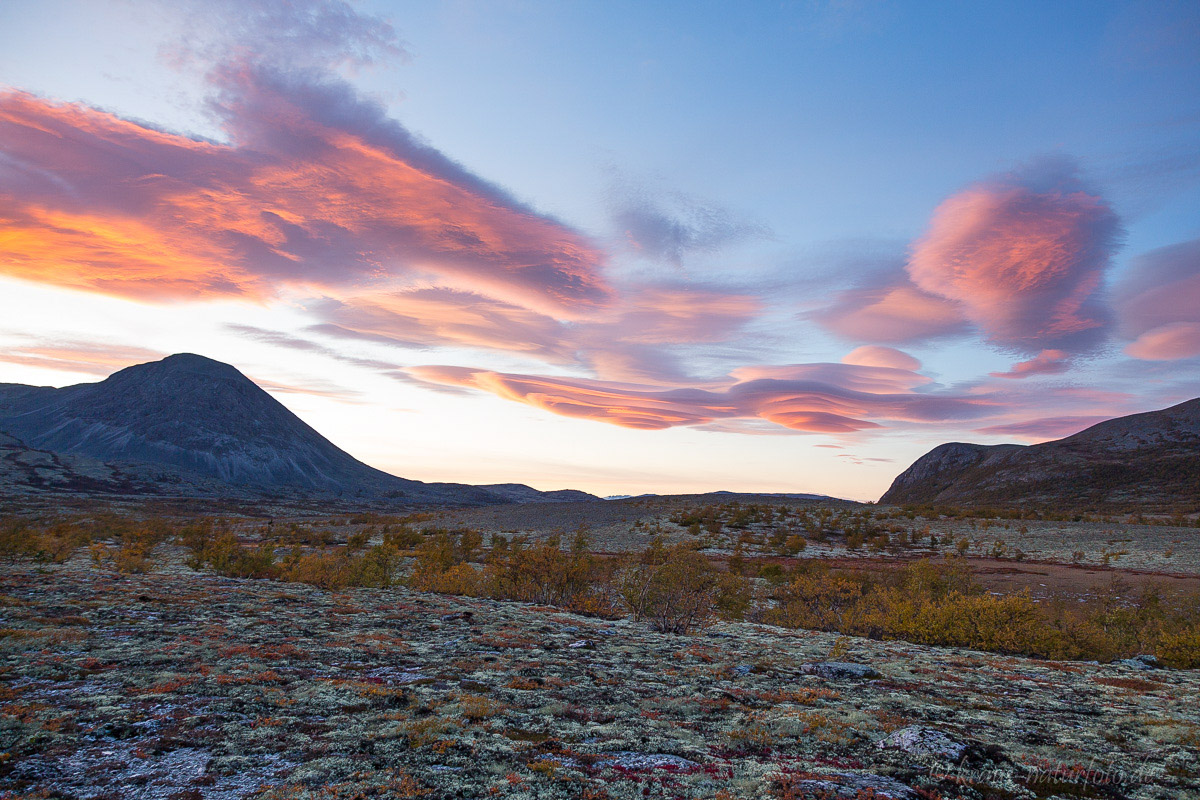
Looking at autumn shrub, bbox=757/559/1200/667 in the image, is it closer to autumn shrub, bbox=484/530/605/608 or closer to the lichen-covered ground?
the lichen-covered ground

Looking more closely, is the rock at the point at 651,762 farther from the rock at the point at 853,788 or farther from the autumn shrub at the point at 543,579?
the autumn shrub at the point at 543,579

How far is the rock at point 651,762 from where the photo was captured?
6742 millimetres

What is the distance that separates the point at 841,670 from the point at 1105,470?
7959 inches

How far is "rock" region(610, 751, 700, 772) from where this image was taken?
22.1 feet

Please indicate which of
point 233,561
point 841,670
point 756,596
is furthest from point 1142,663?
point 233,561

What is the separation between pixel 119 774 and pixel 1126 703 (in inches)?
688

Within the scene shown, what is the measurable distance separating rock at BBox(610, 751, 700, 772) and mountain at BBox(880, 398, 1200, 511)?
514 feet

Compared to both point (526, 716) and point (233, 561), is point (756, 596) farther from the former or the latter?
point (233, 561)

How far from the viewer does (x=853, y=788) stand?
6137 millimetres

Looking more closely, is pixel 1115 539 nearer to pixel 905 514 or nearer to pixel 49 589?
pixel 905 514

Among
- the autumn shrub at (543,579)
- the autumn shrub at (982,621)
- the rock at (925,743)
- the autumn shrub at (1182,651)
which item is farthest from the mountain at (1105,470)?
the rock at (925,743)

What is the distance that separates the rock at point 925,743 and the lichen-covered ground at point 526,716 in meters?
0.04

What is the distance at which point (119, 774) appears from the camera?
587 centimetres

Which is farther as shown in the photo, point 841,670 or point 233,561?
point 233,561
